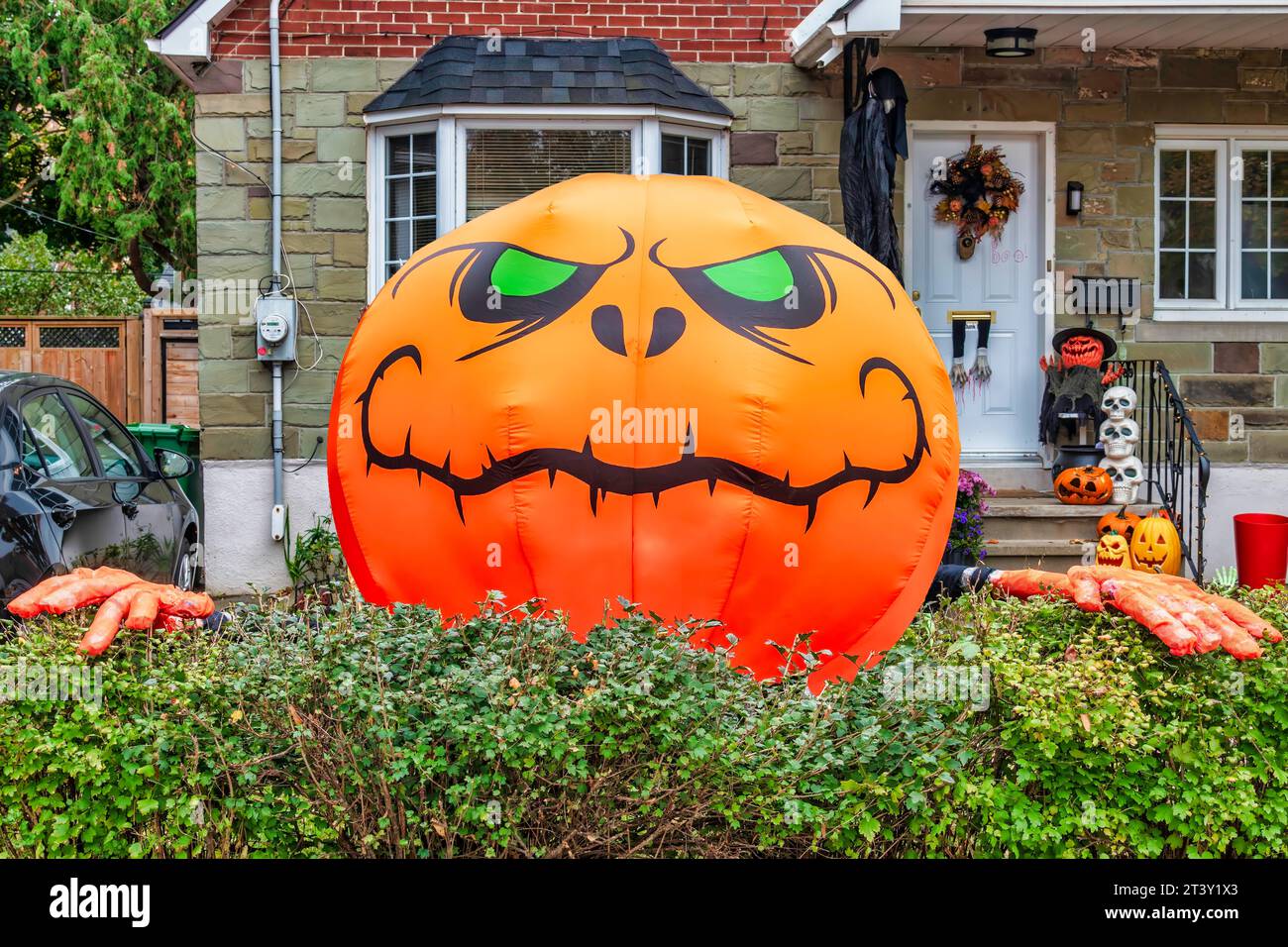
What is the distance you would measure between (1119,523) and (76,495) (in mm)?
6332

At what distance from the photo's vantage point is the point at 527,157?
891cm

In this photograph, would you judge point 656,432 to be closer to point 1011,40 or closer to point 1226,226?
point 1011,40

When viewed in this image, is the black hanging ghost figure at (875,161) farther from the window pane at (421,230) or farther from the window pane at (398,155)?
the window pane at (398,155)

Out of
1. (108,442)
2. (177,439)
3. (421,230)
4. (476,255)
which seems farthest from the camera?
(177,439)

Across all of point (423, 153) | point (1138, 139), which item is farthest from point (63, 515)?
point (1138, 139)

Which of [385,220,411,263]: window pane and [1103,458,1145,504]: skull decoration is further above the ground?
[385,220,411,263]: window pane

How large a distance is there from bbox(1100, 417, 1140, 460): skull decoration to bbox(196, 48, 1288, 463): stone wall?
35.1 inches

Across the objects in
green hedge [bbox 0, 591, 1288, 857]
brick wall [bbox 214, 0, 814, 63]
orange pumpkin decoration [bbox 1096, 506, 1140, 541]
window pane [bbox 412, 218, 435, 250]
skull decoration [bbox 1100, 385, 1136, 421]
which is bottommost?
green hedge [bbox 0, 591, 1288, 857]

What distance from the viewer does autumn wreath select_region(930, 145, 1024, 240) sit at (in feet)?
30.4

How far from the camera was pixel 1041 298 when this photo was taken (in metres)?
9.38

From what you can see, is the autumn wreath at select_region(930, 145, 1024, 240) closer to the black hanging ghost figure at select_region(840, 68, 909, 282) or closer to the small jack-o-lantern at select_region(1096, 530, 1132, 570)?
the black hanging ghost figure at select_region(840, 68, 909, 282)

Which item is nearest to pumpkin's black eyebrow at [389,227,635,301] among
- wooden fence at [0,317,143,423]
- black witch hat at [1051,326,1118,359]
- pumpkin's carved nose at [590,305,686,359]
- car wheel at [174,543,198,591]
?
pumpkin's carved nose at [590,305,686,359]

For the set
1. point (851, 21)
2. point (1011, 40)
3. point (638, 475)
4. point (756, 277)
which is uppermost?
point (1011, 40)

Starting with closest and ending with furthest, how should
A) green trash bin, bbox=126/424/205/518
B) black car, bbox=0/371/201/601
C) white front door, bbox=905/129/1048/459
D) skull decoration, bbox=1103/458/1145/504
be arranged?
black car, bbox=0/371/201/601 < skull decoration, bbox=1103/458/1145/504 < white front door, bbox=905/129/1048/459 < green trash bin, bbox=126/424/205/518
